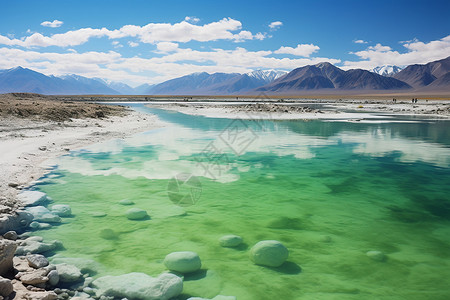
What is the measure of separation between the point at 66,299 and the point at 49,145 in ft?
45.3

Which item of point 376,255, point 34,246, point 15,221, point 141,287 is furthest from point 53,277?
point 376,255

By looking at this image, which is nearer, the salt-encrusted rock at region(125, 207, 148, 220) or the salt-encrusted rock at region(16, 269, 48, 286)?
the salt-encrusted rock at region(16, 269, 48, 286)

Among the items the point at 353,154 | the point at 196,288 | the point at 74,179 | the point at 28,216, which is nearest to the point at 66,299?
the point at 196,288

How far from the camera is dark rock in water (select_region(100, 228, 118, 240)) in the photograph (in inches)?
268

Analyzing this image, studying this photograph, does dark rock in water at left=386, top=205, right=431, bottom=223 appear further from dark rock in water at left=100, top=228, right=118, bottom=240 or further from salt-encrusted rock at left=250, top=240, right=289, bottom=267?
dark rock in water at left=100, top=228, right=118, bottom=240

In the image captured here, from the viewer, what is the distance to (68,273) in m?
5.05

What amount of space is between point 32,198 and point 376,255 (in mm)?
8089

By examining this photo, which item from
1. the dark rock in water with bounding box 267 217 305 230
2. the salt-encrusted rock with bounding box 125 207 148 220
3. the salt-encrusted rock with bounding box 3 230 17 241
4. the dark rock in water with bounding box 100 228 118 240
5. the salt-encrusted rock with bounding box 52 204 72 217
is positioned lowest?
the dark rock in water with bounding box 267 217 305 230

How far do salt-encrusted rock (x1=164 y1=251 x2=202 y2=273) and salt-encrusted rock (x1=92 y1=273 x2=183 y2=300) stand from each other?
0.57 m

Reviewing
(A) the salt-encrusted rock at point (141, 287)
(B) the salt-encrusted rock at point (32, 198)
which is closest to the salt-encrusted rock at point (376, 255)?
(A) the salt-encrusted rock at point (141, 287)

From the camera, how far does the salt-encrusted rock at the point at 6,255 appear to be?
15.3ft

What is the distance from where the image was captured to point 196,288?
5102 mm

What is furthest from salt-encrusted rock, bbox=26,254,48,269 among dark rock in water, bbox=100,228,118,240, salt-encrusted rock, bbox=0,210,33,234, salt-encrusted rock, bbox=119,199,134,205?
salt-encrusted rock, bbox=119,199,134,205

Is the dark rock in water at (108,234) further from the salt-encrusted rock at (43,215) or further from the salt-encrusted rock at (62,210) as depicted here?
the salt-encrusted rock at (62,210)
